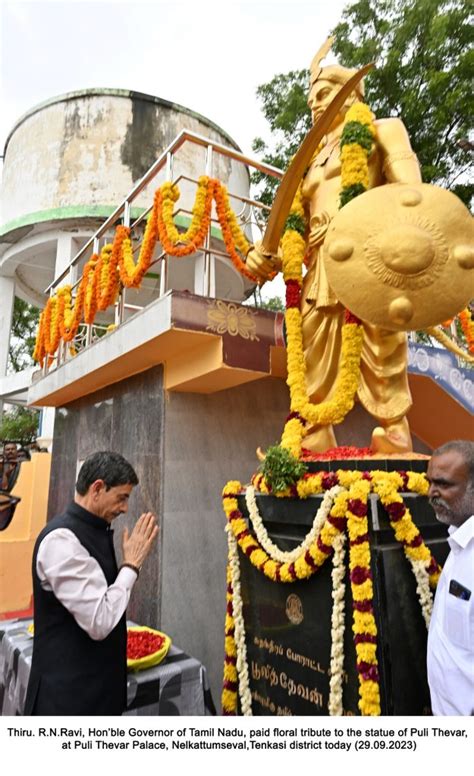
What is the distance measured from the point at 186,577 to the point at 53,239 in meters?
8.81

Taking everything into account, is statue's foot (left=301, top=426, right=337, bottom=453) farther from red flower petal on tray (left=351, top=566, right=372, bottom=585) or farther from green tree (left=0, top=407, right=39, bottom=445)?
green tree (left=0, top=407, right=39, bottom=445)

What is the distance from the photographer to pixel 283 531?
2930mm

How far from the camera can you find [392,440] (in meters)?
3.01

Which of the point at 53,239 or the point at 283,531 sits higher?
the point at 53,239

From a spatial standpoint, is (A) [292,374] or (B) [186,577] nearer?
(A) [292,374]

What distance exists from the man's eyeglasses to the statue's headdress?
671 centimetres

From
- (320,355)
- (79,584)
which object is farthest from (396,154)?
(79,584)

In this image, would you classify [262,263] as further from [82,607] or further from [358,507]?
[82,607]

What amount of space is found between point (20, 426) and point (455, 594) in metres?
18.8

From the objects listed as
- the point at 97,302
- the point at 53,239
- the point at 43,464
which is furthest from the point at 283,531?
the point at 53,239

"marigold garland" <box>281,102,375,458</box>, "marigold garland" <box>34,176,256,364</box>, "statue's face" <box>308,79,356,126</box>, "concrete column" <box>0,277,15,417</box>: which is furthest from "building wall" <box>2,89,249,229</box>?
"marigold garland" <box>281,102,375,458</box>

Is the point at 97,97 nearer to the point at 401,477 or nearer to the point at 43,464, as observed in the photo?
the point at 43,464

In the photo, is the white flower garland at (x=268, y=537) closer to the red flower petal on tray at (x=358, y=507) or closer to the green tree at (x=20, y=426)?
the red flower petal on tray at (x=358, y=507)
